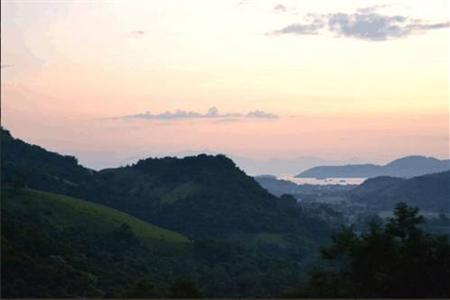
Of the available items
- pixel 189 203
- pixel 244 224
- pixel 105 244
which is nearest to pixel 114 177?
pixel 189 203

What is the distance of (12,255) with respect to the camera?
4284cm

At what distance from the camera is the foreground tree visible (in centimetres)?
2225

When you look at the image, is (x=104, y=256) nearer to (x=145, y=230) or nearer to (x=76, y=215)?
(x=76, y=215)

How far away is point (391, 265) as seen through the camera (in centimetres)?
2273

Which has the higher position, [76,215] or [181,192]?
[181,192]

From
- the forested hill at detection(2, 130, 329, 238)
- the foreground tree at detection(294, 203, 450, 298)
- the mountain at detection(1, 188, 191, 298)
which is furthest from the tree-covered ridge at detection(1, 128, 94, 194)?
the foreground tree at detection(294, 203, 450, 298)

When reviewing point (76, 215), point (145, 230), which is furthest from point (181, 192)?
point (76, 215)

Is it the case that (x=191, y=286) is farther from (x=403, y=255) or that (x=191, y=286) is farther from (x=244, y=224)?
(x=244, y=224)

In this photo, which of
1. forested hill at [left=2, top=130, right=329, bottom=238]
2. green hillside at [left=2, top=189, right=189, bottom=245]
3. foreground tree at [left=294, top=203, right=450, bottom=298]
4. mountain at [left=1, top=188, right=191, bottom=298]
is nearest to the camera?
foreground tree at [left=294, top=203, right=450, bottom=298]

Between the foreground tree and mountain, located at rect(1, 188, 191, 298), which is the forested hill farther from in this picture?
the foreground tree

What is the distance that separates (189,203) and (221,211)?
6.94 meters

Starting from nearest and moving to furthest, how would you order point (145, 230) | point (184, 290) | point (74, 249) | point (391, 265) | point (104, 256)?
1. point (184, 290)
2. point (391, 265)
3. point (74, 249)
4. point (104, 256)
5. point (145, 230)

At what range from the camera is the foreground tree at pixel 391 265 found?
73.0ft

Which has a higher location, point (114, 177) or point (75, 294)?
point (114, 177)
